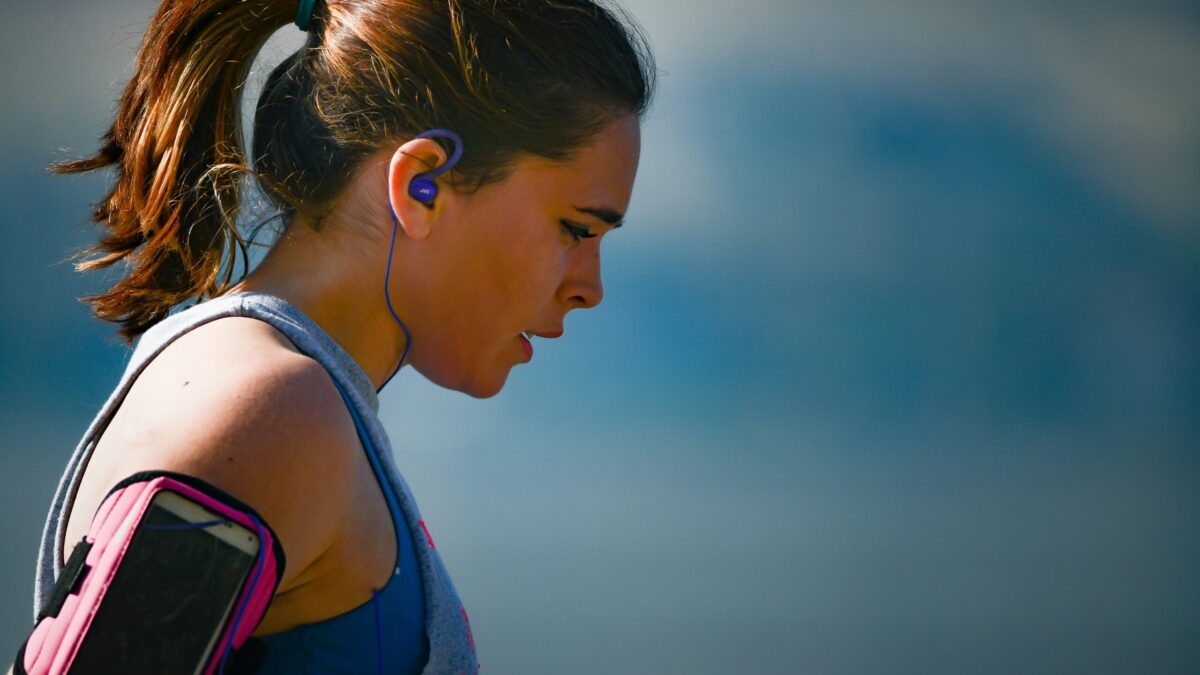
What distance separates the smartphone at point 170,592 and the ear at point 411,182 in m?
0.36

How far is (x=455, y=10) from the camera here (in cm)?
92

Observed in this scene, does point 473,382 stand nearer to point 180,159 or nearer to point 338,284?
point 338,284

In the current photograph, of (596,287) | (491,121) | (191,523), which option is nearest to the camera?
(191,523)

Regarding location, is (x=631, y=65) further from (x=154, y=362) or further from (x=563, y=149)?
(x=154, y=362)

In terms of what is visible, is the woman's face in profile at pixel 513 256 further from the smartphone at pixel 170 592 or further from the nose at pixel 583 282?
the smartphone at pixel 170 592

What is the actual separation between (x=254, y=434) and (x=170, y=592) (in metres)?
0.08

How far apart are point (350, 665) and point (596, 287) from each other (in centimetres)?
42

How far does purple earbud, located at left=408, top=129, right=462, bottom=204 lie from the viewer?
2.88 feet

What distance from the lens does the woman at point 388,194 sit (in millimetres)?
762

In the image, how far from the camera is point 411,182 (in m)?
0.88

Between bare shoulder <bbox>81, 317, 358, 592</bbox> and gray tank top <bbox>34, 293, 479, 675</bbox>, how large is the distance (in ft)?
0.17

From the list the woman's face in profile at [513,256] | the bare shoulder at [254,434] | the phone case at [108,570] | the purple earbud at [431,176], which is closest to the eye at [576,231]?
the woman's face in profile at [513,256]

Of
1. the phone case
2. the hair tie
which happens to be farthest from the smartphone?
the hair tie

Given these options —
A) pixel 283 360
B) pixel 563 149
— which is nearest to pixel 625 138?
pixel 563 149
